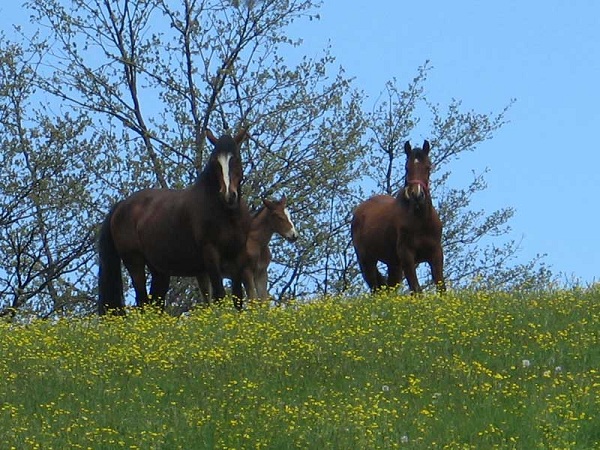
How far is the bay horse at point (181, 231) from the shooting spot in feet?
74.5

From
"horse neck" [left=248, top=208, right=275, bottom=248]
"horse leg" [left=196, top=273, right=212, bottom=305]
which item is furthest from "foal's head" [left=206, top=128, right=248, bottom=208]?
"horse neck" [left=248, top=208, right=275, bottom=248]

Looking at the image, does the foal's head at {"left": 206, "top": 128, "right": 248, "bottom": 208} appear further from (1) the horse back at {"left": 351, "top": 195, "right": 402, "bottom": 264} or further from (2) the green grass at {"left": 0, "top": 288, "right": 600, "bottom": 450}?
(1) the horse back at {"left": 351, "top": 195, "right": 402, "bottom": 264}

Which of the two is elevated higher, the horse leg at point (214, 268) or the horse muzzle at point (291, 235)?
the horse muzzle at point (291, 235)

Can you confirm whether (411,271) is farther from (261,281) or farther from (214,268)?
(261,281)

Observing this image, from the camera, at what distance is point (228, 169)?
888 inches

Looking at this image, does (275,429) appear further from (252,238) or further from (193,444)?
(252,238)

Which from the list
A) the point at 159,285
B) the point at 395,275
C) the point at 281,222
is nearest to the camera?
the point at 159,285

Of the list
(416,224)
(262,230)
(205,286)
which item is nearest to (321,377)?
(416,224)

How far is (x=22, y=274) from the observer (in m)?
38.2

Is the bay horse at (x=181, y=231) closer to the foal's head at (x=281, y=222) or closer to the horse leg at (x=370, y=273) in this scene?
the horse leg at (x=370, y=273)

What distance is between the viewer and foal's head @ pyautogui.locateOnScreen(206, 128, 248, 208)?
22391 millimetres

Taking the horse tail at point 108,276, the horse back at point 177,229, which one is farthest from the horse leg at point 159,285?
the horse tail at point 108,276

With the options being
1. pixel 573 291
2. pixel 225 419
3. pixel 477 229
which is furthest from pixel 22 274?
pixel 225 419

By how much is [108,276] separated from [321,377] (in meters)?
9.98
